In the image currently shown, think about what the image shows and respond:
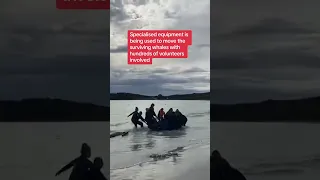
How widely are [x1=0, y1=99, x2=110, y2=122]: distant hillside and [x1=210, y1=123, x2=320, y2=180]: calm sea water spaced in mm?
962

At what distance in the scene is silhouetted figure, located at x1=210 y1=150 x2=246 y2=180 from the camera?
332cm

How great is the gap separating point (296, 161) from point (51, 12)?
214cm

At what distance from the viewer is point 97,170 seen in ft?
10.9

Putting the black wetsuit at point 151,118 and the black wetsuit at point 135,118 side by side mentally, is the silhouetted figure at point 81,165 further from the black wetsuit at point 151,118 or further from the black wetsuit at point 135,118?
the black wetsuit at point 151,118

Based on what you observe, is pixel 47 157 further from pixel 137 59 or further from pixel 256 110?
pixel 256 110

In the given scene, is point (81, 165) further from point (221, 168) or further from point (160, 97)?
point (221, 168)

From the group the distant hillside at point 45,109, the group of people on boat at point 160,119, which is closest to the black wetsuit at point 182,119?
the group of people on boat at point 160,119
